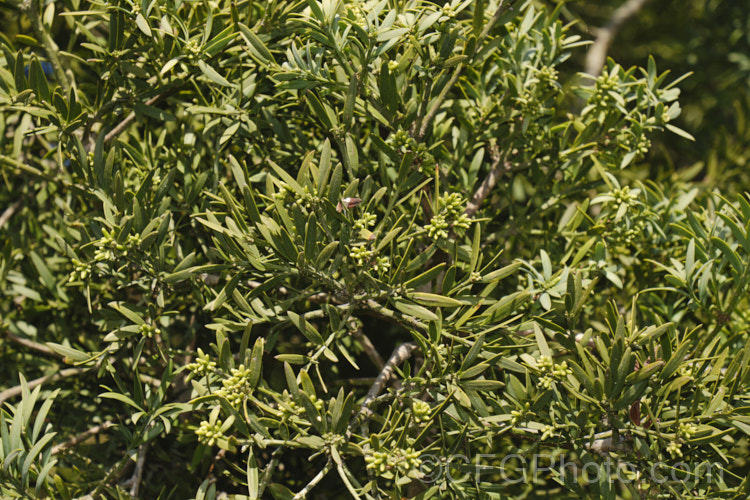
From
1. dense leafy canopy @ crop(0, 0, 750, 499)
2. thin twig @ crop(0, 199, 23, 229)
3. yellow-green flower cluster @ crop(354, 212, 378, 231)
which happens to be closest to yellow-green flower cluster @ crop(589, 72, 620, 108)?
dense leafy canopy @ crop(0, 0, 750, 499)

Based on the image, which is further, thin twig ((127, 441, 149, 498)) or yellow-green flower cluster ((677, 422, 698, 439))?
thin twig ((127, 441, 149, 498))

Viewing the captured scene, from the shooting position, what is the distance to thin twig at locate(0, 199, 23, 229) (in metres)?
1.01

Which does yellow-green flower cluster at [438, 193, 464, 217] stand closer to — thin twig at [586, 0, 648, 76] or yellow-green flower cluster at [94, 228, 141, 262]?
yellow-green flower cluster at [94, 228, 141, 262]

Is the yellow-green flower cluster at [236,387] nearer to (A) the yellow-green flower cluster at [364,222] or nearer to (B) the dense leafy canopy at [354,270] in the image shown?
(B) the dense leafy canopy at [354,270]

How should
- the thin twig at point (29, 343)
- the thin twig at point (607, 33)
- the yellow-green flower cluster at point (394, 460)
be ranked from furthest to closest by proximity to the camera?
the thin twig at point (607, 33) → the thin twig at point (29, 343) → the yellow-green flower cluster at point (394, 460)

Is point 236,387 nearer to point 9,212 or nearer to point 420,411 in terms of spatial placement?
point 420,411

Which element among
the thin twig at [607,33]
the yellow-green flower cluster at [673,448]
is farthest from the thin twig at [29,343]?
the thin twig at [607,33]

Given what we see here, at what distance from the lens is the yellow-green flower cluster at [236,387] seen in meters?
0.64

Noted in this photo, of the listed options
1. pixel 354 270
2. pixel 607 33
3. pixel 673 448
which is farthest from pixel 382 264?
pixel 607 33

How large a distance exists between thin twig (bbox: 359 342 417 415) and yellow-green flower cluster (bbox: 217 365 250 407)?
0.14 metres

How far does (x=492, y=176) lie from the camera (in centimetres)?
86

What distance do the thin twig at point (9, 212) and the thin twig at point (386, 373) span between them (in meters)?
0.70

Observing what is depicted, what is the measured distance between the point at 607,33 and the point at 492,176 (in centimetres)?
144

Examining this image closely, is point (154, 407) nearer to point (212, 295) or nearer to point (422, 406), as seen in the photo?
point (212, 295)
